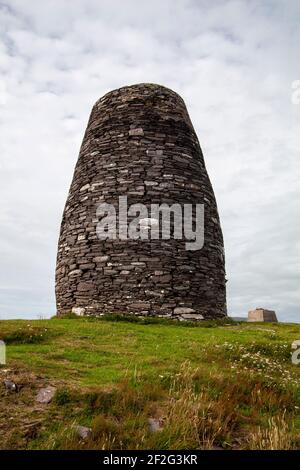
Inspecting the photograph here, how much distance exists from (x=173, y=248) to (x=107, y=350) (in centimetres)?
530

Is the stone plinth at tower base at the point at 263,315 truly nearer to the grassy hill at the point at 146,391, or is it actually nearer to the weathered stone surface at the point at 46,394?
the grassy hill at the point at 146,391

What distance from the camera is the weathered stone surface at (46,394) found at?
5.55 metres

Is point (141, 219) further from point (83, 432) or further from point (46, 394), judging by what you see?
point (83, 432)

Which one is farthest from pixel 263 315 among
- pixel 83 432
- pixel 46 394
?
pixel 83 432

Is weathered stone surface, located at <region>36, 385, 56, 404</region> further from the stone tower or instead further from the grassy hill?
the stone tower

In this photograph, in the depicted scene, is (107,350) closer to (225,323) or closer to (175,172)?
(225,323)

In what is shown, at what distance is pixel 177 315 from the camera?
12.7m

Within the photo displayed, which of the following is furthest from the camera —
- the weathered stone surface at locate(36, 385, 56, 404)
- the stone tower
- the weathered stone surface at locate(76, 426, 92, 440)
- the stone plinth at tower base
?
the stone plinth at tower base

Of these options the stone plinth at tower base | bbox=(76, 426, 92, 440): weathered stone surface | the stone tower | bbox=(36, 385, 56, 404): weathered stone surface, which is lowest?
bbox=(76, 426, 92, 440): weathered stone surface

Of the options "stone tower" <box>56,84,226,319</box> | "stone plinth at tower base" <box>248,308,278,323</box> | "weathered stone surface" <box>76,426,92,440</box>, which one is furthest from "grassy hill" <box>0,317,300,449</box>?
"stone plinth at tower base" <box>248,308,278,323</box>

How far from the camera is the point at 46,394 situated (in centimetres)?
570

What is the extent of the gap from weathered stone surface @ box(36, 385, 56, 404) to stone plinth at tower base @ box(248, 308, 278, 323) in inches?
620

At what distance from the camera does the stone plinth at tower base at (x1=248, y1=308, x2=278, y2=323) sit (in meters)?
20.3

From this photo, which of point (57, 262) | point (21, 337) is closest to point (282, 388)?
point (21, 337)
